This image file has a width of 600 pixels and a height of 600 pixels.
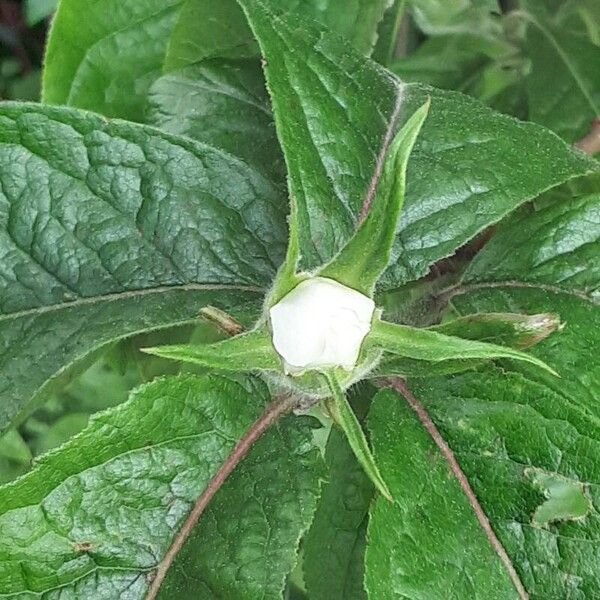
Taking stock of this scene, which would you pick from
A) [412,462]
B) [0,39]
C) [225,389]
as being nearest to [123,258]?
[225,389]

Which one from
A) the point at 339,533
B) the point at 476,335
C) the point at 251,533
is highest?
the point at 476,335

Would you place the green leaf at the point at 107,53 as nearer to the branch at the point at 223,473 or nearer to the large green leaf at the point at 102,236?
the large green leaf at the point at 102,236

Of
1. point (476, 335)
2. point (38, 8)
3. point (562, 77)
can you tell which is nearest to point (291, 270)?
point (476, 335)

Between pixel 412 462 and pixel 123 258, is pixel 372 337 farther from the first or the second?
pixel 123 258

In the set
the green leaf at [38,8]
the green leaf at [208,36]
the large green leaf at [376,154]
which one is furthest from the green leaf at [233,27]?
the green leaf at [38,8]

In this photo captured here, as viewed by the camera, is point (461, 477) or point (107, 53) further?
point (107, 53)

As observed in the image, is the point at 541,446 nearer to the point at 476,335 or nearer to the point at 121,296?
the point at 476,335
